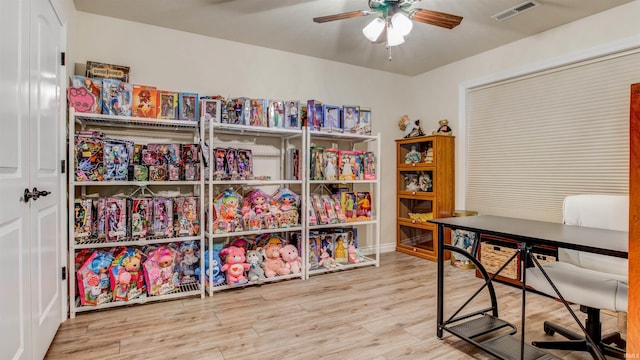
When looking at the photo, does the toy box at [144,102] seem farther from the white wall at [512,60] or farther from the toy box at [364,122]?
the white wall at [512,60]

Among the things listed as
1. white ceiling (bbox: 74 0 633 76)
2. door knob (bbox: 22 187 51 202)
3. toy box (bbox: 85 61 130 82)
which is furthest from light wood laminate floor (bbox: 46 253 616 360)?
white ceiling (bbox: 74 0 633 76)

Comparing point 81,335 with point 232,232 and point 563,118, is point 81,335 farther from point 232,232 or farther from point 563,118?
point 563,118

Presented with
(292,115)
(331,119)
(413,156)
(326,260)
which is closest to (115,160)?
(292,115)

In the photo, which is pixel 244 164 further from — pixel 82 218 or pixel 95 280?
pixel 95 280

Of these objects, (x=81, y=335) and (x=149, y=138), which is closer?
(x=81, y=335)

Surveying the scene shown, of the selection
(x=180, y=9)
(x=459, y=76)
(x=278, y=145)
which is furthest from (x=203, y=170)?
(x=459, y=76)

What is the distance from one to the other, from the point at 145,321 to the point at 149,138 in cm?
166

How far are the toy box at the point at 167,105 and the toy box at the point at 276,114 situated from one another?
2.84ft

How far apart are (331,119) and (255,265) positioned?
1763 millimetres

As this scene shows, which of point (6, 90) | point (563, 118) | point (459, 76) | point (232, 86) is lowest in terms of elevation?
point (6, 90)

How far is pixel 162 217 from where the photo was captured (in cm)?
283

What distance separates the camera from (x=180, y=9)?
2859mm

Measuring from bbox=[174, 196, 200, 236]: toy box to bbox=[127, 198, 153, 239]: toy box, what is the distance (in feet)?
0.70

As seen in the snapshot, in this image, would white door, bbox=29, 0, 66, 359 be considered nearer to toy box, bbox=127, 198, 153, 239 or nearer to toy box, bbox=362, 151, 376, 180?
toy box, bbox=127, 198, 153, 239
